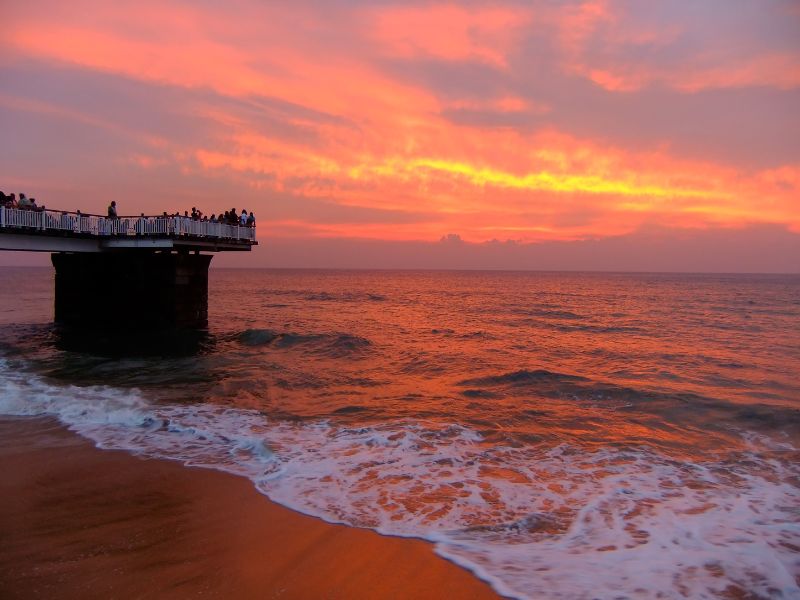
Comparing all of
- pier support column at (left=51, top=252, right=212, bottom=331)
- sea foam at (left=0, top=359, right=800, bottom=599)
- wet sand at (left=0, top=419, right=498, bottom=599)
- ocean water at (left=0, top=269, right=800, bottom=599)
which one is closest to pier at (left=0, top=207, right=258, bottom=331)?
pier support column at (left=51, top=252, right=212, bottom=331)

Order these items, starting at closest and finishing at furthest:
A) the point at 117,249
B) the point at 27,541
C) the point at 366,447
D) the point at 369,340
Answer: the point at 27,541, the point at 366,447, the point at 117,249, the point at 369,340

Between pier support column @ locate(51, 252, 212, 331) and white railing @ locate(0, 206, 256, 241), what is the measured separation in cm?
126

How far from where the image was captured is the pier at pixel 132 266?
2145cm

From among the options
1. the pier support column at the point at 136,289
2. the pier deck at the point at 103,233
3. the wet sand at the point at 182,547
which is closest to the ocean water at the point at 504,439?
the wet sand at the point at 182,547

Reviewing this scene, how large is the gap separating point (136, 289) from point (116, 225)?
2902 millimetres

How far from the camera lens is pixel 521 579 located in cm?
527

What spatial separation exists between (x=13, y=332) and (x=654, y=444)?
94.8 feet

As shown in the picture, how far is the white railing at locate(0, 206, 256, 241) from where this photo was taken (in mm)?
19377

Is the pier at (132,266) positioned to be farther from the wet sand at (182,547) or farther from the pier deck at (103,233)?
the wet sand at (182,547)

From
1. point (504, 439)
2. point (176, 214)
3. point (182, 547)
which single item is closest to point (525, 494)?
point (504, 439)

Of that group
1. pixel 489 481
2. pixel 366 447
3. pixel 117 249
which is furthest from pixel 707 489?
pixel 117 249

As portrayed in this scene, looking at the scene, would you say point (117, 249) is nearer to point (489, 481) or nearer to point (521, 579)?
point (489, 481)

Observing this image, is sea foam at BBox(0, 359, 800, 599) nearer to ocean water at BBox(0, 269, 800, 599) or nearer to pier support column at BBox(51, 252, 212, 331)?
ocean water at BBox(0, 269, 800, 599)

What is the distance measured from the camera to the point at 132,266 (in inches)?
902
